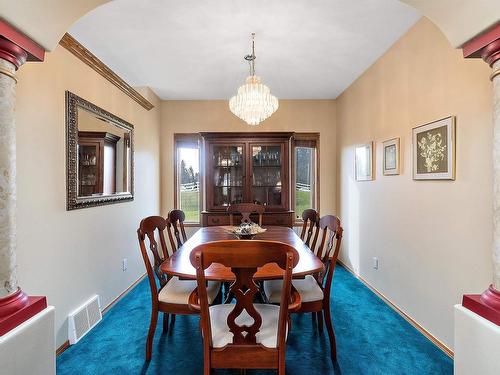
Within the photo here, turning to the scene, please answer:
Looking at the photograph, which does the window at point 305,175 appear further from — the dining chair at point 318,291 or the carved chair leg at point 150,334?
the carved chair leg at point 150,334

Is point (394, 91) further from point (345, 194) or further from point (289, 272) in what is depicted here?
point (289, 272)

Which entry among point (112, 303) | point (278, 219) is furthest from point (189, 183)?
point (112, 303)

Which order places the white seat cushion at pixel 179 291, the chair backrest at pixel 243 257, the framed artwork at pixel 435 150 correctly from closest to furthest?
the chair backrest at pixel 243 257
the white seat cushion at pixel 179 291
the framed artwork at pixel 435 150

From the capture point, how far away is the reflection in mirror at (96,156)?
233 cm

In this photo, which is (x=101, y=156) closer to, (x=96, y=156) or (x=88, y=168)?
(x=96, y=156)

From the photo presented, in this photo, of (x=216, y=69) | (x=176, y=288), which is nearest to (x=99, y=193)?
(x=176, y=288)

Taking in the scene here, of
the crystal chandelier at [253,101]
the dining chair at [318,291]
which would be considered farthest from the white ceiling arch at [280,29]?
the dining chair at [318,291]

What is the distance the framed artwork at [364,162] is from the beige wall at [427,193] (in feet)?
0.31

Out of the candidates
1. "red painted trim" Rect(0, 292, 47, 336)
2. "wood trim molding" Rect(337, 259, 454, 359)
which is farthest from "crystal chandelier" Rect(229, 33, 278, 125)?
"wood trim molding" Rect(337, 259, 454, 359)

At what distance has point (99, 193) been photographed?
2.76 meters

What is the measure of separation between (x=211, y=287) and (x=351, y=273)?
2496mm

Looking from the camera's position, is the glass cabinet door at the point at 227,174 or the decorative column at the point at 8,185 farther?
the glass cabinet door at the point at 227,174

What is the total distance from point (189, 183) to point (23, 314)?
3614mm

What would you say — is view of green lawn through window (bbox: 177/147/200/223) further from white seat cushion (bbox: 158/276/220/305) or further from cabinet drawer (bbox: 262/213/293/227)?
white seat cushion (bbox: 158/276/220/305)
